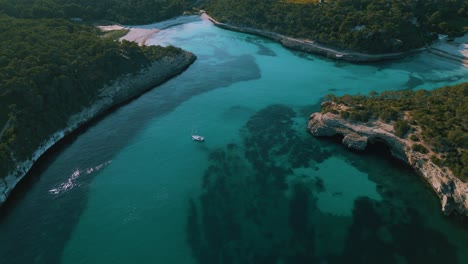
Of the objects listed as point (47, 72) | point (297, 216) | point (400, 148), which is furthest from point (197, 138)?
point (400, 148)

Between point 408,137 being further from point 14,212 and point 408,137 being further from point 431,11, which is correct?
point 431,11

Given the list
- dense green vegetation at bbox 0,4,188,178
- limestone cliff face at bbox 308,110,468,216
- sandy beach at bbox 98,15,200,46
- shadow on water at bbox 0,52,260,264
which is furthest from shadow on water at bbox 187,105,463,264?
sandy beach at bbox 98,15,200,46

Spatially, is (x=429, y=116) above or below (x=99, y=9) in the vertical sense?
below

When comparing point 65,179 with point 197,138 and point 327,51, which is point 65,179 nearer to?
point 197,138

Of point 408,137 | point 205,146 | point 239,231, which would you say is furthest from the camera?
point 205,146

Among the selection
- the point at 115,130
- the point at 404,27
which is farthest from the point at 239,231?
the point at 404,27

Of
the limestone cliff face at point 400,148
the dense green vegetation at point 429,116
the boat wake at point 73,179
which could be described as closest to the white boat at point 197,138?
the boat wake at point 73,179

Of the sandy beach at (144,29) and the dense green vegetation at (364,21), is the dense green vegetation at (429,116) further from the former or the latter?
the sandy beach at (144,29)
